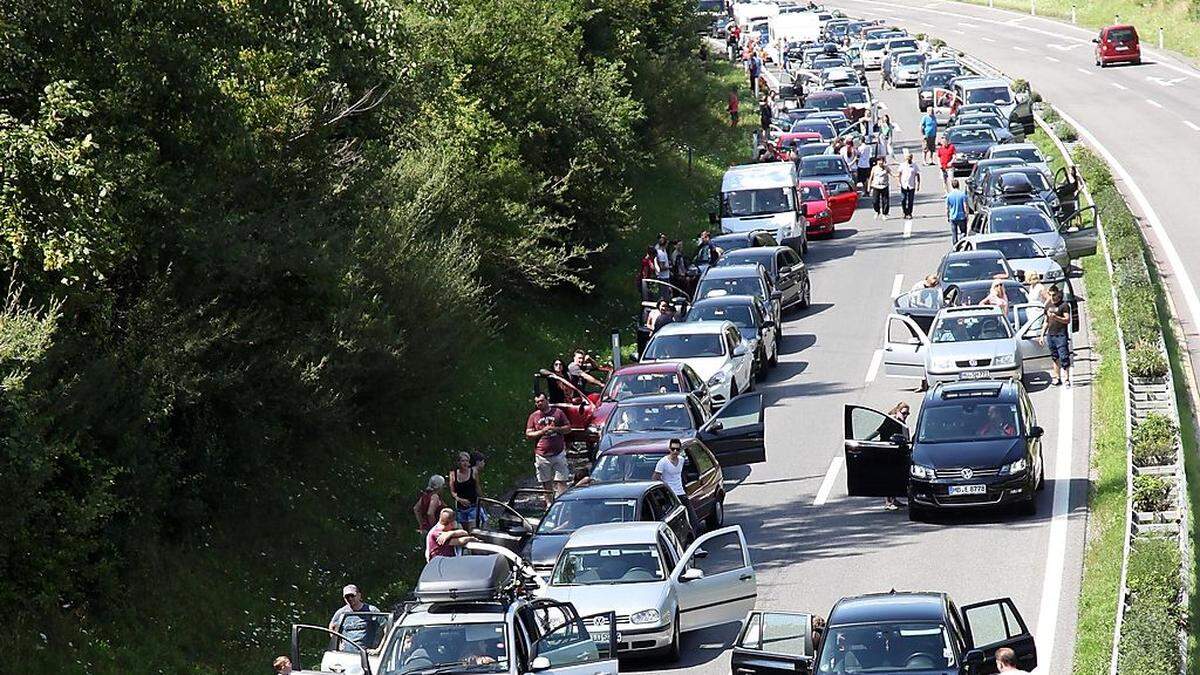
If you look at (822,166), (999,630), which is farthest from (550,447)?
(822,166)

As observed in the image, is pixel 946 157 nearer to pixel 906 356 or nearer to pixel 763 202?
pixel 763 202

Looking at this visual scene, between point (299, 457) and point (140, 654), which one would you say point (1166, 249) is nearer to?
point (299, 457)

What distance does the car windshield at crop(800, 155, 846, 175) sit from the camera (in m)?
48.4

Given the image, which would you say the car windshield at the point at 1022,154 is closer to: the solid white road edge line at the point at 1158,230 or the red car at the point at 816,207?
the solid white road edge line at the point at 1158,230

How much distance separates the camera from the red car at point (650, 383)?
91.1 feet

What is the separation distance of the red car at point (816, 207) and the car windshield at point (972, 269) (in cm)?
1227

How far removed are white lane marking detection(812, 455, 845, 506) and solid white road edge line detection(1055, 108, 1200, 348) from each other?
10933 millimetres

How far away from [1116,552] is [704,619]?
16.9 ft

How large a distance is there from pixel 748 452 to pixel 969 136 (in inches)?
1243

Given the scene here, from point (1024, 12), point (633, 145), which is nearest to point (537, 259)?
point (633, 145)

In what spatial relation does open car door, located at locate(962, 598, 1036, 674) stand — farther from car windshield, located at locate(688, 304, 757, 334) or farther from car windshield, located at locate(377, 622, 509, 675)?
car windshield, located at locate(688, 304, 757, 334)

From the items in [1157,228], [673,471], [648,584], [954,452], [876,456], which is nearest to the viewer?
[648,584]

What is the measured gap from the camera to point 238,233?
781 inches

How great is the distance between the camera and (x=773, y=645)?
50.8ft
